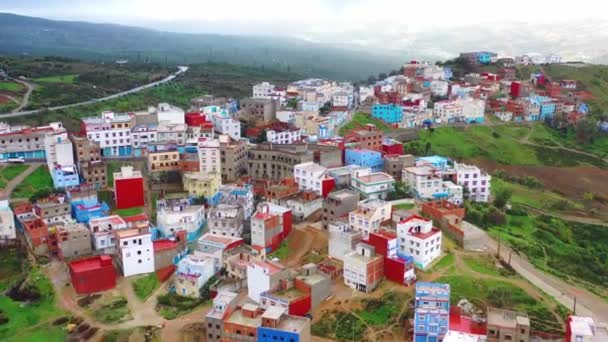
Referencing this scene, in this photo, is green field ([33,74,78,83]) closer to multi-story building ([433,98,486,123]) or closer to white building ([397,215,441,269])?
multi-story building ([433,98,486,123])

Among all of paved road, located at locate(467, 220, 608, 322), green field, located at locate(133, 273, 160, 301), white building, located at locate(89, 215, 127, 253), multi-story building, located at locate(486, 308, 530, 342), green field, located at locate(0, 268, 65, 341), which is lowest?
green field, located at locate(0, 268, 65, 341)

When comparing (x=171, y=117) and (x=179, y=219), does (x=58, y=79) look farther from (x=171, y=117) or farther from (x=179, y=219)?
(x=179, y=219)

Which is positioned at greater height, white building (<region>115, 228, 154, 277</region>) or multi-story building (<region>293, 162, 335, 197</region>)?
multi-story building (<region>293, 162, 335, 197</region>)

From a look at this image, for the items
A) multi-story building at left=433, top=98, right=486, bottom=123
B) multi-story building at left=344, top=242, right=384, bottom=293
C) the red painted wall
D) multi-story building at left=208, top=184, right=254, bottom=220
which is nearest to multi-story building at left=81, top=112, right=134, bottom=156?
the red painted wall

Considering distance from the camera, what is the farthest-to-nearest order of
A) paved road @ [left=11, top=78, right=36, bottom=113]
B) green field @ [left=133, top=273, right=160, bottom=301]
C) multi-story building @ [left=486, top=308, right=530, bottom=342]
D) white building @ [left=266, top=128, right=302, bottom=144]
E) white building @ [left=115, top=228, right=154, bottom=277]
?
paved road @ [left=11, top=78, right=36, bottom=113]
white building @ [left=266, top=128, right=302, bottom=144]
white building @ [left=115, top=228, right=154, bottom=277]
green field @ [left=133, top=273, right=160, bottom=301]
multi-story building @ [left=486, top=308, right=530, bottom=342]

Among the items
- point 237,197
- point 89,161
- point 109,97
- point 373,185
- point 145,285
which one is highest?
point 109,97

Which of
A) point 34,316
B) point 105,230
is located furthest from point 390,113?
point 34,316

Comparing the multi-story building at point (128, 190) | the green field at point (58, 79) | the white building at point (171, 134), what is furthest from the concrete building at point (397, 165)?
the green field at point (58, 79)
